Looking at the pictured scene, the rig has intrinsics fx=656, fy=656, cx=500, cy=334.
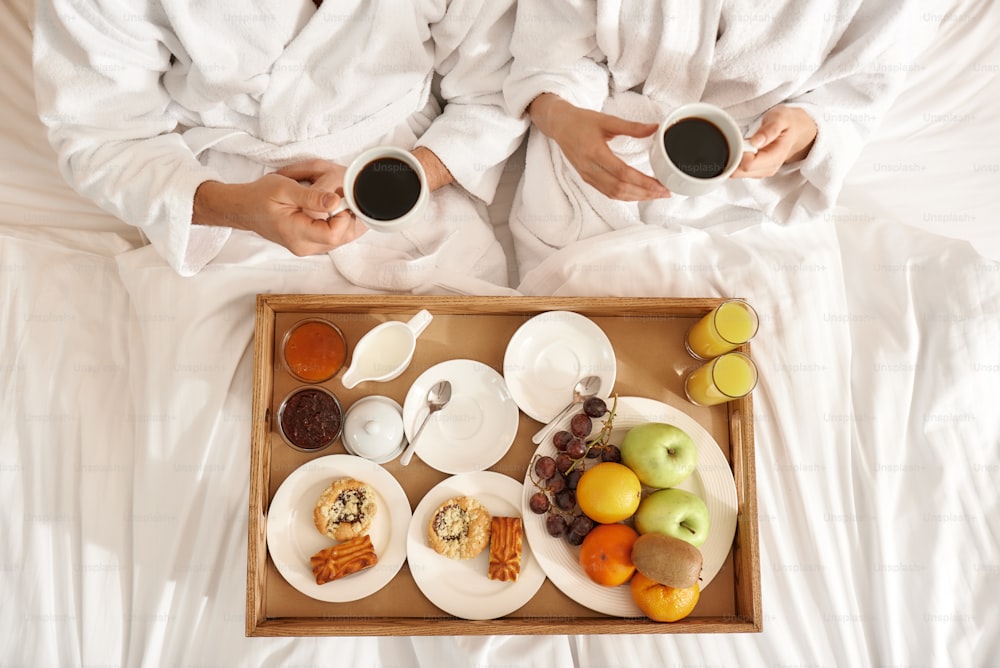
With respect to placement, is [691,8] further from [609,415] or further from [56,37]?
[56,37]

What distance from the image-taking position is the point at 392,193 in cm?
97

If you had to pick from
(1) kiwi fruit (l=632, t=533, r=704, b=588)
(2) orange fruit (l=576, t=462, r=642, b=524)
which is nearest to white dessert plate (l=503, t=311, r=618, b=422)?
(2) orange fruit (l=576, t=462, r=642, b=524)

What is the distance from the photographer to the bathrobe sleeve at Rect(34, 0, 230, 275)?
1.12m

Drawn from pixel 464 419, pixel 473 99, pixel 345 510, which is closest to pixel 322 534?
pixel 345 510

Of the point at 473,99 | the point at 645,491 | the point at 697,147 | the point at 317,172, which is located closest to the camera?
the point at 697,147

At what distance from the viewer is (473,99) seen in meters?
1.37

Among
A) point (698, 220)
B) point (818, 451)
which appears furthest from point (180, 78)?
point (818, 451)

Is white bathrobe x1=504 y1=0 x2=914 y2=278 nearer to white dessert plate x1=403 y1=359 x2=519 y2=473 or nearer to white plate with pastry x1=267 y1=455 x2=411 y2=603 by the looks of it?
white dessert plate x1=403 y1=359 x2=519 y2=473

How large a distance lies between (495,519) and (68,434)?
88cm

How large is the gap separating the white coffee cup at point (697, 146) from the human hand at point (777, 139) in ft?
0.59

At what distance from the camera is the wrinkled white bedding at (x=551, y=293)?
1.22 metres

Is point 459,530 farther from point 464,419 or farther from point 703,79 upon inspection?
point 703,79

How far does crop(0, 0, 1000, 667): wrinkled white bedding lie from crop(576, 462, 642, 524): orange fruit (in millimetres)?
329

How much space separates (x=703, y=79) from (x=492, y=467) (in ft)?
2.75
